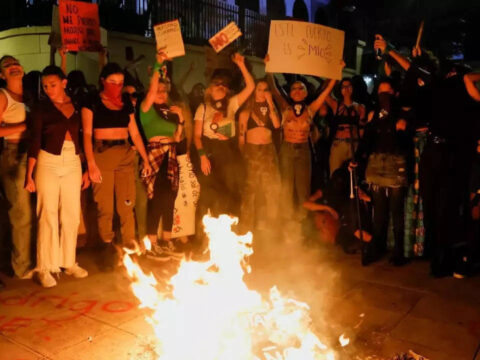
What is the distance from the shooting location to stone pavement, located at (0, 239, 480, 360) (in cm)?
384

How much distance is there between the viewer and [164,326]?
3.92 meters

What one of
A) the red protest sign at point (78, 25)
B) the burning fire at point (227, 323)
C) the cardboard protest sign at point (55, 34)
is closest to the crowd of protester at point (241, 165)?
the red protest sign at point (78, 25)

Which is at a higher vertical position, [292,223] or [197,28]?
[197,28]

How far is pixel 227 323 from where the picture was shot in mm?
3674

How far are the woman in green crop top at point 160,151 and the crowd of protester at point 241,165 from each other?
0.01m

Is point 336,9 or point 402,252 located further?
point 336,9

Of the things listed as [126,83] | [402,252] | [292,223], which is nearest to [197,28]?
[126,83]

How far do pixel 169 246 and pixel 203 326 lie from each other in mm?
2852

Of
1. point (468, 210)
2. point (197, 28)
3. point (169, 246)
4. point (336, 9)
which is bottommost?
point (169, 246)

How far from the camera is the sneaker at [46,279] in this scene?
530cm

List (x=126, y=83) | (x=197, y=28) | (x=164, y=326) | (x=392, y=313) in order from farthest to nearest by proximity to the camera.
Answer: (x=197, y=28)
(x=126, y=83)
(x=392, y=313)
(x=164, y=326)

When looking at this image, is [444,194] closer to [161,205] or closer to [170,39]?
[161,205]

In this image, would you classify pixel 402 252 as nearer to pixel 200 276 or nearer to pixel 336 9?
pixel 200 276

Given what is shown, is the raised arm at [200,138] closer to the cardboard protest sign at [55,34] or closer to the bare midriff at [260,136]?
the bare midriff at [260,136]
